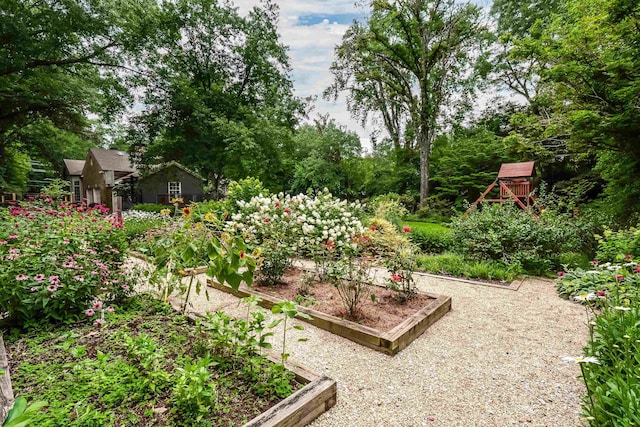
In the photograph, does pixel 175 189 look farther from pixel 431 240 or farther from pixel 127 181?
pixel 431 240

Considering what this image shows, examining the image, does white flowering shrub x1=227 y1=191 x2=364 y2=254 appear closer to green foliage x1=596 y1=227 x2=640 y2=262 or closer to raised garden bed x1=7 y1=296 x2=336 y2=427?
raised garden bed x1=7 y1=296 x2=336 y2=427

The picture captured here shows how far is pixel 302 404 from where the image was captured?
1768 millimetres

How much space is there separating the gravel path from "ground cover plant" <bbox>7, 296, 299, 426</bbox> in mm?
516

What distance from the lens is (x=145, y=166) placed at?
45.9 ft

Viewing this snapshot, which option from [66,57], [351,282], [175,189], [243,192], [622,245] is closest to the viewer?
[351,282]

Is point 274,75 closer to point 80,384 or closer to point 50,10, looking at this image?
point 50,10

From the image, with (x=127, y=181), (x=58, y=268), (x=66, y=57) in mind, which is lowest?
(x=58, y=268)

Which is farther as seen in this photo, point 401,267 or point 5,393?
point 401,267

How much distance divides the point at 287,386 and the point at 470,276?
420cm

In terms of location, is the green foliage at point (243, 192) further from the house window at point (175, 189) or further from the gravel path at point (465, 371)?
the house window at point (175, 189)

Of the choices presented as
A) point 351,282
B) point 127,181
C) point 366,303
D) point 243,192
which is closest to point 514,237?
point 366,303

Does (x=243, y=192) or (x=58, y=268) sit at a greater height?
(x=243, y=192)

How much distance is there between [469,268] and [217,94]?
13.3m

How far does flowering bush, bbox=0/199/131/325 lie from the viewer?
101 inches
